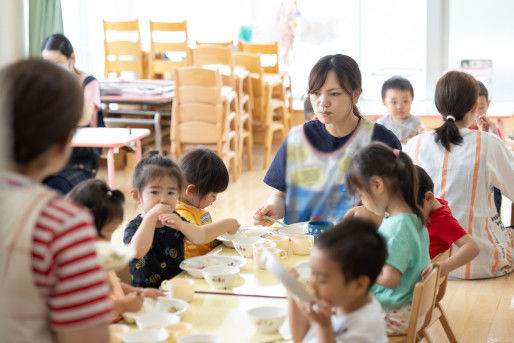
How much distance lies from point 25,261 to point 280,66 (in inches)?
296

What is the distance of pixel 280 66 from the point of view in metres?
8.45

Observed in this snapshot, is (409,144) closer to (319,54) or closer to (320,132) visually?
(320,132)

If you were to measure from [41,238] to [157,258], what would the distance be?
4.46 ft

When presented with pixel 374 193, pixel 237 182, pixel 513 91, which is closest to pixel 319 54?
pixel 513 91

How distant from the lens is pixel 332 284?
4.96 feet

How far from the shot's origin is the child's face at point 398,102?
4953 mm

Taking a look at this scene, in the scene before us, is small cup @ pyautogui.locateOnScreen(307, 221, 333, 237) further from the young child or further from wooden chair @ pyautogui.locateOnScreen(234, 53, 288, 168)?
wooden chair @ pyautogui.locateOnScreen(234, 53, 288, 168)

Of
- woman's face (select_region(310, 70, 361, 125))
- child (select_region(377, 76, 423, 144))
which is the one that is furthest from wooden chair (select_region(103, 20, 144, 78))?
woman's face (select_region(310, 70, 361, 125))

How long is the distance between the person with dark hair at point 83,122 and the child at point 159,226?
5.56 ft

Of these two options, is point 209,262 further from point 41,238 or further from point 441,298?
point 41,238

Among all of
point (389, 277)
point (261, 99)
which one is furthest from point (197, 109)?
point (389, 277)

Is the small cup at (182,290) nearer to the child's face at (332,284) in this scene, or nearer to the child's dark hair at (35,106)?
the child's face at (332,284)

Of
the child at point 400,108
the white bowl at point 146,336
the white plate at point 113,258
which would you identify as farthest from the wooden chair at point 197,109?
the white plate at point 113,258

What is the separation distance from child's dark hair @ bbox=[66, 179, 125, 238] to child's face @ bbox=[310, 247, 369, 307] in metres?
0.53
